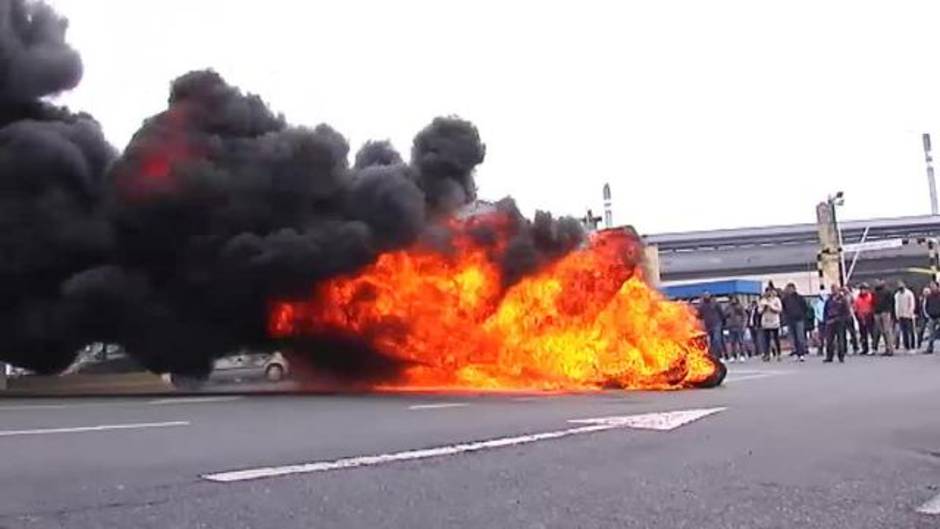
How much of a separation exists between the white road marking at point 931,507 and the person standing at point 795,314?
18486mm

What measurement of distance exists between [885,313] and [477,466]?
19.1m

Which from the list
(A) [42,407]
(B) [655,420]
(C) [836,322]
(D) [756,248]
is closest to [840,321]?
(C) [836,322]

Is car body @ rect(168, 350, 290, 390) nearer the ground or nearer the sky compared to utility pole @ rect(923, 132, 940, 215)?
nearer the ground

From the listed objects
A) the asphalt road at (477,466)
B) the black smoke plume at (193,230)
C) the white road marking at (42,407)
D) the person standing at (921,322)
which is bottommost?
the asphalt road at (477,466)

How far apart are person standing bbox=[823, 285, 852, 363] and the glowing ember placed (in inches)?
317

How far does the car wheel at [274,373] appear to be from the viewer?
1911 centimetres

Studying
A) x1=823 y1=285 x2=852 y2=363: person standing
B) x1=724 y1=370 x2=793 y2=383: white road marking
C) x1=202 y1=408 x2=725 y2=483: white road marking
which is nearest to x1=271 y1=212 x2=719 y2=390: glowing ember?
x1=724 y1=370 x2=793 y2=383: white road marking

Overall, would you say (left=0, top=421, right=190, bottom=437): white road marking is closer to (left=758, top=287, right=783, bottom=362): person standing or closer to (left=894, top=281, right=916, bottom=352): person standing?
(left=758, top=287, right=783, bottom=362): person standing

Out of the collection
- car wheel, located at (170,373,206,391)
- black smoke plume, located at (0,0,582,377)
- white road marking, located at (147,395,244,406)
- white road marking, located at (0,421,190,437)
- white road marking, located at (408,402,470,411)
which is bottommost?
white road marking, located at (408,402,470,411)

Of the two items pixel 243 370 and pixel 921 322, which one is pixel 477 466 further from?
pixel 921 322

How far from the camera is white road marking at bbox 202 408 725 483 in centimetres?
653

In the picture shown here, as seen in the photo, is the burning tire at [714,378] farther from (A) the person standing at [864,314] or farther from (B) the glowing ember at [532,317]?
(A) the person standing at [864,314]

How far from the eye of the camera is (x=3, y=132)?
1719 cm

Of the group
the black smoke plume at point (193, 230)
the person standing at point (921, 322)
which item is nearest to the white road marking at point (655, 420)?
the black smoke plume at point (193, 230)
